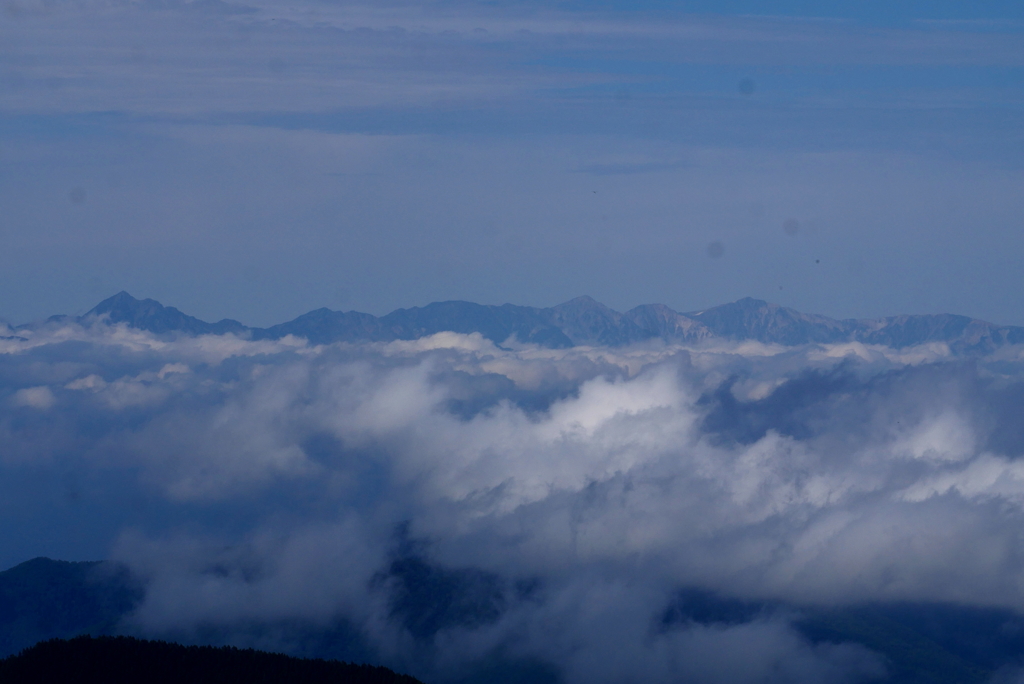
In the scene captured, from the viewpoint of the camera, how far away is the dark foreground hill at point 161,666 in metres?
165

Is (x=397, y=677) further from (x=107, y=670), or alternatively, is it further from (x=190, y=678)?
(x=107, y=670)

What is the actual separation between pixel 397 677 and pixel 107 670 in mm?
49611

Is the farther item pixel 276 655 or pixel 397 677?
pixel 276 655

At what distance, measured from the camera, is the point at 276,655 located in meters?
187

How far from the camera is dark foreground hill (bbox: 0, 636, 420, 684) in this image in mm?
164750

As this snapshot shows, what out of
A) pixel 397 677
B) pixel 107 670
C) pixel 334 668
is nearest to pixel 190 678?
pixel 107 670

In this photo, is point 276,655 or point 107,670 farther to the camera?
point 276,655

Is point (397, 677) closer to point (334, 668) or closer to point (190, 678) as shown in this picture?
point (334, 668)

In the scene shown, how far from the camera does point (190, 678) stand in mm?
172750

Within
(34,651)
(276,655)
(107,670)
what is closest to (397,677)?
(276,655)

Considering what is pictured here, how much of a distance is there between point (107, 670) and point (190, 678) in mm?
13828

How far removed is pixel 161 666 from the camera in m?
175

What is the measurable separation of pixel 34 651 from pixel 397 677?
202 feet

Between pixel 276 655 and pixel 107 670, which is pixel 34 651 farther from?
pixel 276 655
